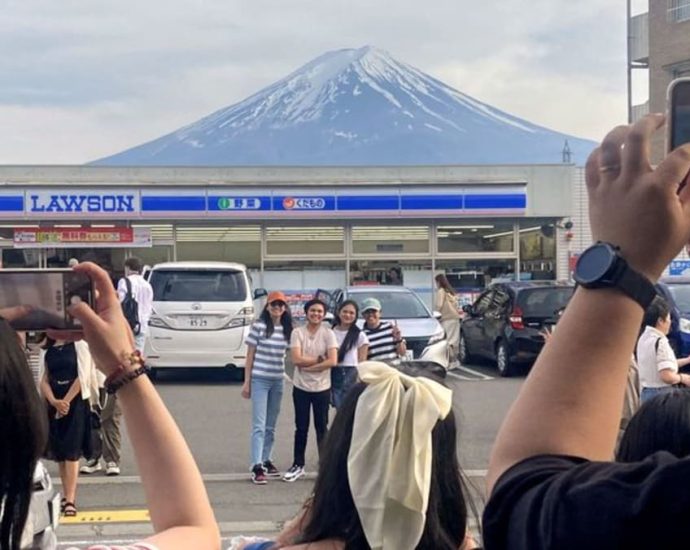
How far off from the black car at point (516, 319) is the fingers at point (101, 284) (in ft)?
46.0

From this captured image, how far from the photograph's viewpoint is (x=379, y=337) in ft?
33.7

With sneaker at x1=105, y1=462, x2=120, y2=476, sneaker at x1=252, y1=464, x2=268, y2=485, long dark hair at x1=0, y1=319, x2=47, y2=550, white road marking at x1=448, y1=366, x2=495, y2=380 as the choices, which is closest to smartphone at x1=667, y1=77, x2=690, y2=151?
long dark hair at x1=0, y1=319, x2=47, y2=550

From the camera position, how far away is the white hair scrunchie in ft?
7.88

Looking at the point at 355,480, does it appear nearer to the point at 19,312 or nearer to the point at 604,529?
the point at 19,312

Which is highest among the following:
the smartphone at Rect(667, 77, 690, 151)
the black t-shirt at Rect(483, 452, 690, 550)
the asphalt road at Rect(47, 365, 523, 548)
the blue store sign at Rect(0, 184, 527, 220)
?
the blue store sign at Rect(0, 184, 527, 220)

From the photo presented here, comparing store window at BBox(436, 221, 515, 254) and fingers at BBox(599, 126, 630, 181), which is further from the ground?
store window at BBox(436, 221, 515, 254)

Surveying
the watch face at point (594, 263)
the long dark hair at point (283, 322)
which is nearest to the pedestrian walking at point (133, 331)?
the long dark hair at point (283, 322)

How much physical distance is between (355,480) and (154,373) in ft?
46.3

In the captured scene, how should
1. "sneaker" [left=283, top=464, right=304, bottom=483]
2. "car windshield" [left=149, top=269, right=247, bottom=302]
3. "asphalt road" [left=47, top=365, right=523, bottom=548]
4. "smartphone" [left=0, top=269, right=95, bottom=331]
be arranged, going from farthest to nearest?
"car windshield" [left=149, top=269, right=247, bottom=302]
"sneaker" [left=283, top=464, right=304, bottom=483]
"asphalt road" [left=47, top=365, right=523, bottom=548]
"smartphone" [left=0, top=269, right=95, bottom=331]

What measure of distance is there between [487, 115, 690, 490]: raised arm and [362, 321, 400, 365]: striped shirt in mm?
8793

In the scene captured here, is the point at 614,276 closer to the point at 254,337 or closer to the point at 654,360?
the point at 654,360

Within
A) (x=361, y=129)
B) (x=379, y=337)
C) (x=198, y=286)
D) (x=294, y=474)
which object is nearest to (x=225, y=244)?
(x=198, y=286)

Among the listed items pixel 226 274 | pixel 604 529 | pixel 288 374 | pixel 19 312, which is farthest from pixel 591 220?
pixel 288 374

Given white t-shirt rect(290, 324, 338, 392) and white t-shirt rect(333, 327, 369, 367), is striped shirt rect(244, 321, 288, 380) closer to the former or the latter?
white t-shirt rect(290, 324, 338, 392)
